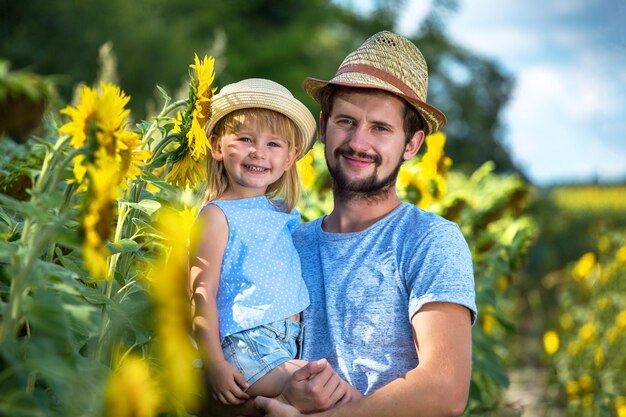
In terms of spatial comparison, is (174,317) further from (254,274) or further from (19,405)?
(254,274)

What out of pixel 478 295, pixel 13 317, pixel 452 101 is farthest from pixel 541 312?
pixel 452 101

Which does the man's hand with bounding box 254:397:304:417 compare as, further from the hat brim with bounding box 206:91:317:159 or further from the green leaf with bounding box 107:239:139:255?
the hat brim with bounding box 206:91:317:159

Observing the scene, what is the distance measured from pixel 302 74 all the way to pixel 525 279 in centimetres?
1166

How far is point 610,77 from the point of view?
7578 mm

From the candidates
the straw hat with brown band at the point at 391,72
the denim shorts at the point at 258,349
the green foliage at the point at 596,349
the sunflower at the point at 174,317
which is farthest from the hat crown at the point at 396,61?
the green foliage at the point at 596,349

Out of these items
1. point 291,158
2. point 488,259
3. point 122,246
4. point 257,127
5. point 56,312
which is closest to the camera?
point 56,312

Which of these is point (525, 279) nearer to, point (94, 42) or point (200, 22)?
point (94, 42)

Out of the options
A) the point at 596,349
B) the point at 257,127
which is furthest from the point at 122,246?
the point at 596,349

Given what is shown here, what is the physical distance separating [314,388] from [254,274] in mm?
367

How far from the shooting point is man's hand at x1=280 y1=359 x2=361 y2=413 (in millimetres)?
2104

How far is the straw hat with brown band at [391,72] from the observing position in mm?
2518

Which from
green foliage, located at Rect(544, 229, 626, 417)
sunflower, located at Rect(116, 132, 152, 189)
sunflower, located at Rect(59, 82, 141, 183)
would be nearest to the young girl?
sunflower, located at Rect(116, 132, 152, 189)

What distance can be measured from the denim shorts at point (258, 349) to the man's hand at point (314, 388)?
99 mm

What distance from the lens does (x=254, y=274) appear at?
2354 mm
